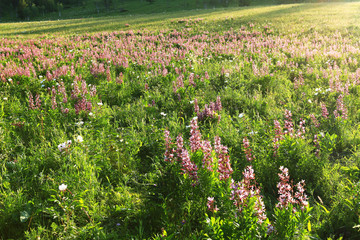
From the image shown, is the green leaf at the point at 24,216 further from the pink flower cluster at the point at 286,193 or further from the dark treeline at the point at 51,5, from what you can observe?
the dark treeline at the point at 51,5

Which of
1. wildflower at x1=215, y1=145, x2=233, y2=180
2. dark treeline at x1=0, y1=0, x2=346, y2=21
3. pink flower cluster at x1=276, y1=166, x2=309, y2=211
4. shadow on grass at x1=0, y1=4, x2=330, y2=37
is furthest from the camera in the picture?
dark treeline at x1=0, y1=0, x2=346, y2=21

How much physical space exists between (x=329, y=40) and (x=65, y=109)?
→ 1402 cm

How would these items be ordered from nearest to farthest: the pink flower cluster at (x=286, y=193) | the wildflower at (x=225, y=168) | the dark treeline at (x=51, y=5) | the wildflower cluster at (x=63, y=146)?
the pink flower cluster at (x=286, y=193), the wildflower at (x=225, y=168), the wildflower cluster at (x=63, y=146), the dark treeline at (x=51, y=5)

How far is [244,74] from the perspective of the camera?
8.20m

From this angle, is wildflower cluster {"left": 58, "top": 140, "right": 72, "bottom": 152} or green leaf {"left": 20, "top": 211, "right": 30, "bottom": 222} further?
wildflower cluster {"left": 58, "top": 140, "right": 72, "bottom": 152}

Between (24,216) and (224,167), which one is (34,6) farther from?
(224,167)

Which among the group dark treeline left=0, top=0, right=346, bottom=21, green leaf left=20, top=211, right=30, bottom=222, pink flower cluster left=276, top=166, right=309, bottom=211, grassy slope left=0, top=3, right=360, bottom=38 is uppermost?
dark treeline left=0, top=0, right=346, bottom=21

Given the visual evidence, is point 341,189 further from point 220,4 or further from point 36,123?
point 220,4

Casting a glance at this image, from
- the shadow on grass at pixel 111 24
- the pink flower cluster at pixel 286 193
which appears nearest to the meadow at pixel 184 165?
the pink flower cluster at pixel 286 193

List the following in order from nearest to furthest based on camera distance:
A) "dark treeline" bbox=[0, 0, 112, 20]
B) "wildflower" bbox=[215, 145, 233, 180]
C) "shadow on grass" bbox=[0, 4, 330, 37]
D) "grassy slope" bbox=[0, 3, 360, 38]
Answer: "wildflower" bbox=[215, 145, 233, 180]
"grassy slope" bbox=[0, 3, 360, 38]
"shadow on grass" bbox=[0, 4, 330, 37]
"dark treeline" bbox=[0, 0, 112, 20]

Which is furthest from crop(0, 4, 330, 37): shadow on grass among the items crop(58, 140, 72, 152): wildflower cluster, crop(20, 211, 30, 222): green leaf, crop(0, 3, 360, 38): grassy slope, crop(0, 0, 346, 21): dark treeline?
crop(0, 0, 346, 21): dark treeline

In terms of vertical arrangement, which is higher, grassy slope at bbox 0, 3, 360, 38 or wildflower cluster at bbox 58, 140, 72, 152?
grassy slope at bbox 0, 3, 360, 38

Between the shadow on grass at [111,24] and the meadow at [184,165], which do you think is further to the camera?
the shadow on grass at [111,24]

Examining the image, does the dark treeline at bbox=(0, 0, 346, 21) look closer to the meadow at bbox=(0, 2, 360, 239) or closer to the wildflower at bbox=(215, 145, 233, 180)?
the meadow at bbox=(0, 2, 360, 239)
